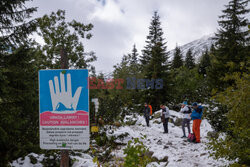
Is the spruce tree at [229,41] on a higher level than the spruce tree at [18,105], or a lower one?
higher

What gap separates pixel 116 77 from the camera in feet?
84.7

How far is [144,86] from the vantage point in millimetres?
19406

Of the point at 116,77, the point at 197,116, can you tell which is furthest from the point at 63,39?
the point at 197,116

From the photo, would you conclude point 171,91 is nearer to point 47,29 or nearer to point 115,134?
point 115,134

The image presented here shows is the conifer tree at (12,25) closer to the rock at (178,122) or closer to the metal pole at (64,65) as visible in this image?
the metal pole at (64,65)

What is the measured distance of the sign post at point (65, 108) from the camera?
2318mm

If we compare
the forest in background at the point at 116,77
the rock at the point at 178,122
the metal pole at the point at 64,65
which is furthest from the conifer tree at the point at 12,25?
the rock at the point at 178,122

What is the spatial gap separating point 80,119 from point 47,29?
78.5ft

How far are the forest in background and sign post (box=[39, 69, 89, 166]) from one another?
0.45 meters

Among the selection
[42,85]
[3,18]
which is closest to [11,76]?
[3,18]

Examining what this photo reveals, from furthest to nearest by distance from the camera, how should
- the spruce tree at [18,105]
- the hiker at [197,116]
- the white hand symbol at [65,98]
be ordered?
the hiker at [197,116], the spruce tree at [18,105], the white hand symbol at [65,98]

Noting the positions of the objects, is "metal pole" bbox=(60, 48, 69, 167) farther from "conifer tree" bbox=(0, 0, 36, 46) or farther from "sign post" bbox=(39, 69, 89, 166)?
"conifer tree" bbox=(0, 0, 36, 46)

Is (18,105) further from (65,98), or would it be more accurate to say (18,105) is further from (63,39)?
(63,39)

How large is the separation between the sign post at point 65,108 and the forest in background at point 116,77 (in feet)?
1.48
